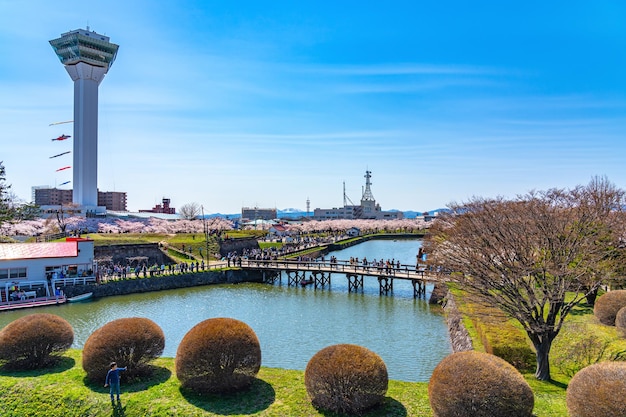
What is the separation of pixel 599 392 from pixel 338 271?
96.1ft

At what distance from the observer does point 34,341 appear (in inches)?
509

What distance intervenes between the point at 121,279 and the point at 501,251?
29706 mm

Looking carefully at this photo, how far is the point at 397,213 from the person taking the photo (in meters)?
188

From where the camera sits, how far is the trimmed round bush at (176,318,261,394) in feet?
36.3

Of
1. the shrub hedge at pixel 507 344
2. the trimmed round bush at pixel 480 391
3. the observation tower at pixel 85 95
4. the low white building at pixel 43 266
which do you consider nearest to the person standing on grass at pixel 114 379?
the trimmed round bush at pixel 480 391

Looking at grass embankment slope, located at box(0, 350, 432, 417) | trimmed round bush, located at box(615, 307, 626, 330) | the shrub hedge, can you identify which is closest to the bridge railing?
the shrub hedge

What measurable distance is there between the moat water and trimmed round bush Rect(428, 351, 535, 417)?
7332 millimetres

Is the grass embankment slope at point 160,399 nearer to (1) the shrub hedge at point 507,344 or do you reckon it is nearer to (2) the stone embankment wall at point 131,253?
(1) the shrub hedge at point 507,344

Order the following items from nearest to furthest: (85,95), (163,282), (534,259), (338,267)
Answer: (534,259)
(163,282)
(338,267)
(85,95)

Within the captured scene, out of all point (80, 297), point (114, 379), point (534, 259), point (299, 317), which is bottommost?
point (299, 317)

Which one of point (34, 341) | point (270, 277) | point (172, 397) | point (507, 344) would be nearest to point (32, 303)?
point (34, 341)

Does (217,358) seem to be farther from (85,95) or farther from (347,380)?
(85,95)

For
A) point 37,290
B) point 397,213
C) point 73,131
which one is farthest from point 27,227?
point 397,213

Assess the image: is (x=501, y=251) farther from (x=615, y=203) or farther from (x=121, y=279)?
(x=121, y=279)
